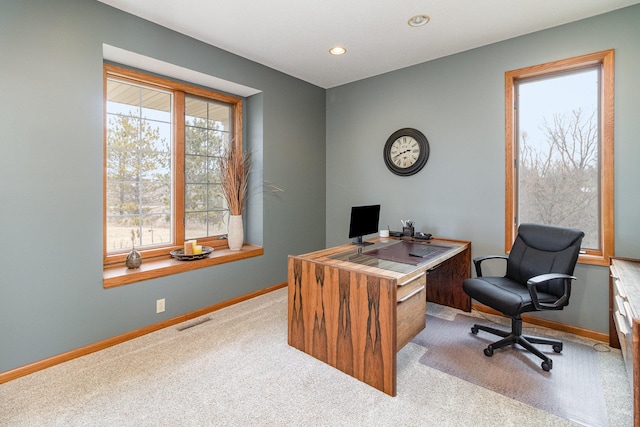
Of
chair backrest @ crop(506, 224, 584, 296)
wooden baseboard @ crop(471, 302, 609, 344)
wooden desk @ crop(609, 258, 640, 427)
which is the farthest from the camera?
wooden baseboard @ crop(471, 302, 609, 344)

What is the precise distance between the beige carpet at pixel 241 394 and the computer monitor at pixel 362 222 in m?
1.11

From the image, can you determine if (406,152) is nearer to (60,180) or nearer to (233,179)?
(233,179)

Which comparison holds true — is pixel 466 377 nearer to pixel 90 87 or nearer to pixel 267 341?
pixel 267 341

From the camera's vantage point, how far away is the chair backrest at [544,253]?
90.5 inches

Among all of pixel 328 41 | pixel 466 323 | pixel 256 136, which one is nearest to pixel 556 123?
pixel 466 323

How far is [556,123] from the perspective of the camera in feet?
9.32

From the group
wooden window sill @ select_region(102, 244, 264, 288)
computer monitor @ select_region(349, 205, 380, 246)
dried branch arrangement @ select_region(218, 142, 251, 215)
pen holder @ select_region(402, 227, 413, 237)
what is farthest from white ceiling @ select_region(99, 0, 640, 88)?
wooden window sill @ select_region(102, 244, 264, 288)

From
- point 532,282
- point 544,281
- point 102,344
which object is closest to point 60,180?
point 102,344

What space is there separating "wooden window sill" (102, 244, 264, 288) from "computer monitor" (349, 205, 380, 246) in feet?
3.98

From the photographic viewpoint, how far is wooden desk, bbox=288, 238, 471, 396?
192 centimetres

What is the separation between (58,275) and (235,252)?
1555 mm

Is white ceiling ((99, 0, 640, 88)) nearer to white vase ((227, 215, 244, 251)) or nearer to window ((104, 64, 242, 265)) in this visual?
window ((104, 64, 242, 265))

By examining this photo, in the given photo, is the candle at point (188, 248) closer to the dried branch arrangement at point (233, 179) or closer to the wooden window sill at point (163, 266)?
the wooden window sill at point (163, 266)

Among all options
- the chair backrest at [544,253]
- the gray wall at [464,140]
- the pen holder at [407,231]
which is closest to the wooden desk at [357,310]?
the chair backrest at [544,253]
